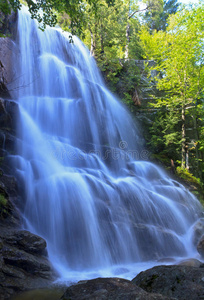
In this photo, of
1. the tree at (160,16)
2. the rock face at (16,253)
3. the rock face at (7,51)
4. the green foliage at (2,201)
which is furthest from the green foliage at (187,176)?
the tree at (160,16)

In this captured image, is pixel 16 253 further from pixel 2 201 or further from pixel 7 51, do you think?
pixel 7 51

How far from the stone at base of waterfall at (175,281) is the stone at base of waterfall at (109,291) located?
493 millimetres

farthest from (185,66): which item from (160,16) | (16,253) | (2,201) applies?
(160,16)

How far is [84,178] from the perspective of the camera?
26.4ft

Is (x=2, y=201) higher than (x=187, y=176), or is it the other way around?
(x=2, y=201)

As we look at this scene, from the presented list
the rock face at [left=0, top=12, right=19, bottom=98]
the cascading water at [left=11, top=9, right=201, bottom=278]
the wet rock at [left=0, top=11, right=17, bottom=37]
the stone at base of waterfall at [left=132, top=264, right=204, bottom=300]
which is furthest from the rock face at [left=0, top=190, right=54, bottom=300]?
the wet rock at [left=0, top=11, right=17, bottom=37]

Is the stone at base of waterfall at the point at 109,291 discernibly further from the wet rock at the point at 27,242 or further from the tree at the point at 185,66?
the tree at the point at 185,66

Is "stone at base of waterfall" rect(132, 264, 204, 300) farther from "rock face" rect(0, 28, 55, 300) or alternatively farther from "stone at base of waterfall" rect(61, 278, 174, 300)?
"rock face" rect(0, 28, 55, 300)

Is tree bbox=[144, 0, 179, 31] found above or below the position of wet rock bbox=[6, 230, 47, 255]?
above

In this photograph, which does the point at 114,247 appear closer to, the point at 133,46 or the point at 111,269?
the point at 111,269

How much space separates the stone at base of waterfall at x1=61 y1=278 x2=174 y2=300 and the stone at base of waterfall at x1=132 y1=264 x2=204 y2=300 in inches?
19.4

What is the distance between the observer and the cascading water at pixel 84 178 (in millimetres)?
6297

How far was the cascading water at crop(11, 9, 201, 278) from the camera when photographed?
6.30 m

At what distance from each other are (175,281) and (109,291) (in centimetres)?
86
